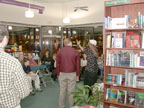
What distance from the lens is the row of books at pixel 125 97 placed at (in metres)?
3.19

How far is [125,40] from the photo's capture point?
3.29 m

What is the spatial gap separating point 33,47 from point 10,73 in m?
7.80

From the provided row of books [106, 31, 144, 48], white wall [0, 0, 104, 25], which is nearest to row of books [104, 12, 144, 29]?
row of books [106, 31, 144, 48]

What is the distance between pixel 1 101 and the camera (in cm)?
154

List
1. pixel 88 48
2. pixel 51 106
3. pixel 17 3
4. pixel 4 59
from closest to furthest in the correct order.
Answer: pixel 4 59 → pixel 88 48 → pixel 51 106 → pixel 17 3

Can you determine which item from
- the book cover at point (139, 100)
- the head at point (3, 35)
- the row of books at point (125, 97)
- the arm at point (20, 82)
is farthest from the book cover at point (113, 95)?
the head at point (3, 35)

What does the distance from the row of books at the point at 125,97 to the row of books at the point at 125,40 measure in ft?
3.13

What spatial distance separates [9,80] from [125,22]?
2568 millimetres

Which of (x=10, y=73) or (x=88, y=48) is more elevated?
(x=88, y=48)

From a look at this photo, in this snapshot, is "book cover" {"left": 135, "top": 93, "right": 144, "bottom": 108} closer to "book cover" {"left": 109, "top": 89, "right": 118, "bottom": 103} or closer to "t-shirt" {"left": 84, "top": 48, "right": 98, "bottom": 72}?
"book cover" {"left": 109, "top": 89, "right": 118, "bottom": 103}

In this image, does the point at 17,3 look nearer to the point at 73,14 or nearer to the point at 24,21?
the point at 24,21

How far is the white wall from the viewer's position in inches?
313

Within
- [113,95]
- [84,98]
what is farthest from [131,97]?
[84,98]

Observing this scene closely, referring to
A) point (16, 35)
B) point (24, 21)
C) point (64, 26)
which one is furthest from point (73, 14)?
point (16, 35)
